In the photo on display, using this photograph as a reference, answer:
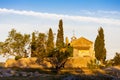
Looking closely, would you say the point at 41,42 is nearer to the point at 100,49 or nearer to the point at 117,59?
the point at 100,49

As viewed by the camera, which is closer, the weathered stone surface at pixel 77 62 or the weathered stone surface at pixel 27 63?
the weathered stone surface at pixel 77 62

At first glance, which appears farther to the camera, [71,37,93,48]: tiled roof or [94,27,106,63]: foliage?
[71,37,93,48]: tiled roof

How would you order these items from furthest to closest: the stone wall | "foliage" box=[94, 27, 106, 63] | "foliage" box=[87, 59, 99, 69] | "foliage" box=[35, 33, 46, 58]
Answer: "foliage" box=[35, 33, 46, 58], "foliage" box=[94, 27, 106, 63], the stone wall, "foliage" box=[87, 59, 99, 69]

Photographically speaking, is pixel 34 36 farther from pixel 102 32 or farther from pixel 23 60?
pixel 102 32

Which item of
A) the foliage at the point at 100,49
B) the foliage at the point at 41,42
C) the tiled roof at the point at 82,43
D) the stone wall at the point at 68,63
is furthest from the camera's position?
the foliage at the point at 41,42

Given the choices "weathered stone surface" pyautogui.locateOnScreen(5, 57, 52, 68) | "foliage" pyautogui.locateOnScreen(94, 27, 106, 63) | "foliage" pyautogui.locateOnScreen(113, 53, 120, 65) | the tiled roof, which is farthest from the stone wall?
the tiled roof

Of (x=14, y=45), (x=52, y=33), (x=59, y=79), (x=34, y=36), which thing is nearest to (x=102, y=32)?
(x=52, y=33)

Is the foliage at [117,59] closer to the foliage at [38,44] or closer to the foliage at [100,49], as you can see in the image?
the foliage at [100,49]

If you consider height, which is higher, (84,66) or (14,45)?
(14,45)

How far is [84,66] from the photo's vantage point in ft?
178

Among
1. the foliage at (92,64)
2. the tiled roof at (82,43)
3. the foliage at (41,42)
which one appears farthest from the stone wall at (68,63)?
the tiled roof at (82,43)

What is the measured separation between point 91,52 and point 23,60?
1552 centimetres

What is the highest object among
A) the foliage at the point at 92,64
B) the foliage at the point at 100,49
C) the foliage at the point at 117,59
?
the foliage at the point at 100,49

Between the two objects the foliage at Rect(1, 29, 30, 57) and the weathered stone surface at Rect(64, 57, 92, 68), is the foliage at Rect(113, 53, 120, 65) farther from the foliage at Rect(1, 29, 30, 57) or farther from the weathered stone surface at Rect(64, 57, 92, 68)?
the foliage at Rect(1, 29, 30, 57)
